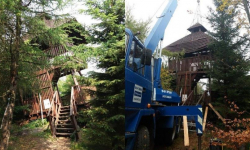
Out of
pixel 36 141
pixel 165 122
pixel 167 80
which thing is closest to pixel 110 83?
pixel 36 141

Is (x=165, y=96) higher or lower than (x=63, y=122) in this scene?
higher

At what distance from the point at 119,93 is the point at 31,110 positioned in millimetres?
1530

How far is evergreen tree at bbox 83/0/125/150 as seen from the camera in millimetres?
894

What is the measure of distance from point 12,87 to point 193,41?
6.42m

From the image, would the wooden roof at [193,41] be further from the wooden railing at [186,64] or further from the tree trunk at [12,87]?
the tree trunk at [12,87]

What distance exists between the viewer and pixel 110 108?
0.90m

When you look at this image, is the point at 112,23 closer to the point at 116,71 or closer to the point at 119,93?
the point at 116,71

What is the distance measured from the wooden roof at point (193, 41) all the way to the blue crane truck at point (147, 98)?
3.17 metres

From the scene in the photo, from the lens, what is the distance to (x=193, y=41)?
6.91 metres

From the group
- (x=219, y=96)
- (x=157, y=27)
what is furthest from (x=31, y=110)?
(x=219, y=96)

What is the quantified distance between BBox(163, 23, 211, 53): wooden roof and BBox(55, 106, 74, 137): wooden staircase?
4999 mm

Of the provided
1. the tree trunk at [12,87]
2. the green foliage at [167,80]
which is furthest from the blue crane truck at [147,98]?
the green foliage at [167,80]

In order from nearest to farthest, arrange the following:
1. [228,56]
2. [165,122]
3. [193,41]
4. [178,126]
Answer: [165,122] < [228,56] < [178,126] < [193,41]

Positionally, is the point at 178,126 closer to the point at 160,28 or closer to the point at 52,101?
the point at 160,28
